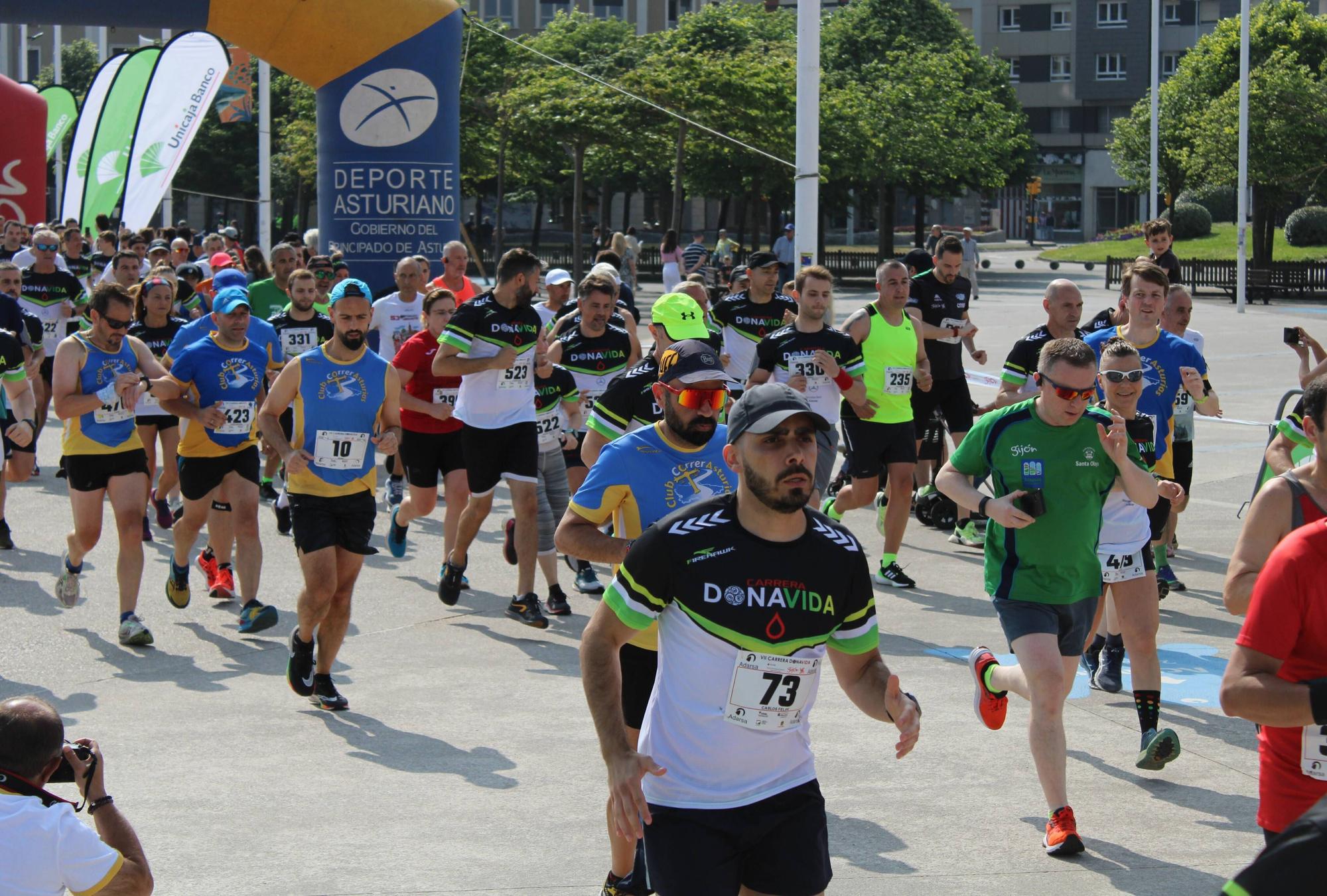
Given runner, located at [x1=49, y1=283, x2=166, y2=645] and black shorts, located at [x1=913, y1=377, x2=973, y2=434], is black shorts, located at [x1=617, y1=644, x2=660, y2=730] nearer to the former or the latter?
runner, located at [x1=49, y1=283, x2=166, y2=645]

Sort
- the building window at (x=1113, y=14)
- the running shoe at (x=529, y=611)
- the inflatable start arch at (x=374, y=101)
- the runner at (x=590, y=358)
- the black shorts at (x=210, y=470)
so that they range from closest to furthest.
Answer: the black shorts at (x=210, y=470), the running shoe at (x=529, y=611), the runner at (x=590, y=358), the inflatable start arch at (x=374, y=101), the building window at (x=1113, y=14)

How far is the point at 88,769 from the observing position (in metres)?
3.75

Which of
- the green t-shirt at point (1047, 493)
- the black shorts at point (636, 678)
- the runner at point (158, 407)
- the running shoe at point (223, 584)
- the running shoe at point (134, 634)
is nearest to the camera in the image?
the black shorts at point (636, 678)

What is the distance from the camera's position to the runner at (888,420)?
412 inches

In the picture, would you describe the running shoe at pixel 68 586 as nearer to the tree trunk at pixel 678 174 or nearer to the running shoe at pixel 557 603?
the running shoe at pixel 557 603

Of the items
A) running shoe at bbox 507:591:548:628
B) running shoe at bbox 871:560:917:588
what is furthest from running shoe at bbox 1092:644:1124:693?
running shoe at bbox 507:591:548:628

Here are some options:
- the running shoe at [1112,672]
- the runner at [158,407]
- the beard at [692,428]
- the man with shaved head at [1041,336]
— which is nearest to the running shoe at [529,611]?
the runner at [158,407]

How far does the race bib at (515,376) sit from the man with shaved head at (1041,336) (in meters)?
2.78

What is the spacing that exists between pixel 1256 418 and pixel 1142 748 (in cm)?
1225

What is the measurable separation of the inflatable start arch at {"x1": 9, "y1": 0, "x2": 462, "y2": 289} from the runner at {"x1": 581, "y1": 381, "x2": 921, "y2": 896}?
13.7 meters

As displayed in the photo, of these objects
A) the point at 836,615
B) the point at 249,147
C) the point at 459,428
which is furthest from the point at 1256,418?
the point at 249,147

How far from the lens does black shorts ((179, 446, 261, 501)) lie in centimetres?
923

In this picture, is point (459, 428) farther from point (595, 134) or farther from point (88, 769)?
point (595, 134)

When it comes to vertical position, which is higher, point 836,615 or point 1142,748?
point 836,615
